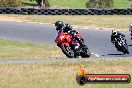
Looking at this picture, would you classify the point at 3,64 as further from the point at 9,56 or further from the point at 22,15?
the point at 22,15

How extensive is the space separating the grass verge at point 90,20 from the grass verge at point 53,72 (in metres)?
19.7

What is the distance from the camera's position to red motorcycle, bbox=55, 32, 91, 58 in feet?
59.6

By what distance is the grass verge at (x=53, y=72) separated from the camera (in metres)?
11.7

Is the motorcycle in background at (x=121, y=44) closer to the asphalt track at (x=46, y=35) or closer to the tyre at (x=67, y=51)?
the asphalt track at (x=46, y=35)

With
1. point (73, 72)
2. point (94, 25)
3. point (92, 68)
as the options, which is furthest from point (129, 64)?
point (94, 25)

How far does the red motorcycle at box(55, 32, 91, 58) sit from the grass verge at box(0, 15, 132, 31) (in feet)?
56.0

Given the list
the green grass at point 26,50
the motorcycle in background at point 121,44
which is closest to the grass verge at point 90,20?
the green grass at point 26,50

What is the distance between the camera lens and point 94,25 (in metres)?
37.9

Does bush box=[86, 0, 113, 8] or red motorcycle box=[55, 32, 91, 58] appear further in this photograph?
bush box=[86, 0, 113, 8]

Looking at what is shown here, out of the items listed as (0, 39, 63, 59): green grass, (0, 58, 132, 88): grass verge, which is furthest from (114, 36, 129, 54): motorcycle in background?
(0, 58, 132, 88): grass verge

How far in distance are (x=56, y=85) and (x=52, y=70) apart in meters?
2.97

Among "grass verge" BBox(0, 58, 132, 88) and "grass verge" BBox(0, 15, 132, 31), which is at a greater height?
"grass verge" BBox(0, 58, 132, 88)

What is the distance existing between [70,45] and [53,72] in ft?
15.1

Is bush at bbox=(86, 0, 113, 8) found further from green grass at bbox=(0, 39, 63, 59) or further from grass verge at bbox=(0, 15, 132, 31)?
green grass at bbox=(0, 39, 63, 59)
